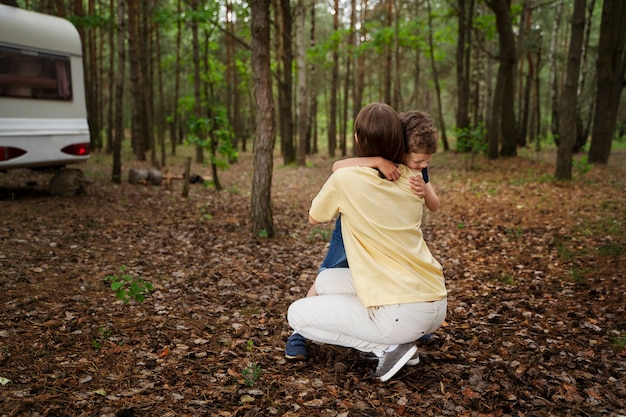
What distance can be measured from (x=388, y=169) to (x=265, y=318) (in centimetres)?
244

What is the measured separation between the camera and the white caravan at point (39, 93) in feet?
26.5

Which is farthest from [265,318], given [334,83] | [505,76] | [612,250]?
[334,83]

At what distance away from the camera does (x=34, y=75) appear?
336 inches

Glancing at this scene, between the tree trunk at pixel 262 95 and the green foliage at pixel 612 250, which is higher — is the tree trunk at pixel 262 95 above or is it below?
above

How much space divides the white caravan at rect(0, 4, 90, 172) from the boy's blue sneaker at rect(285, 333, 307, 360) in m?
7.19

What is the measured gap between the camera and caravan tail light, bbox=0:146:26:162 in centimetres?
798

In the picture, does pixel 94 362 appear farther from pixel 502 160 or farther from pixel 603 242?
pixel 502 160

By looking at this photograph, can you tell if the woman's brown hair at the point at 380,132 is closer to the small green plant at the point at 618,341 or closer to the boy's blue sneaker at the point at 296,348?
the boy's blue sneaker at the point at 296,348

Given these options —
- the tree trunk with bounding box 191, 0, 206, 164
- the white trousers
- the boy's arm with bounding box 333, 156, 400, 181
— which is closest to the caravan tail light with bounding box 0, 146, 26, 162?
the tree trunk with bounding box 191, 0, 206, 164

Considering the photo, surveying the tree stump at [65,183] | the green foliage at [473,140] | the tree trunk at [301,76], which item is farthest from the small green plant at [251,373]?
the tree trunk at [301,76]

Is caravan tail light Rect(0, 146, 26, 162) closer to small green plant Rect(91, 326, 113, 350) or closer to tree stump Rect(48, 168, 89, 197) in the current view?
tree stump Rect(48, 168, 89, 197)

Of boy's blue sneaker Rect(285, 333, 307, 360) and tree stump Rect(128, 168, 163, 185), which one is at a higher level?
tree stump Rect(128, 168, 163, 185)

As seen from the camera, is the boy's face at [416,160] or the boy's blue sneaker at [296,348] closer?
the boy's face at [416,160]

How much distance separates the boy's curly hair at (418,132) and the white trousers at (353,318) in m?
1.02
